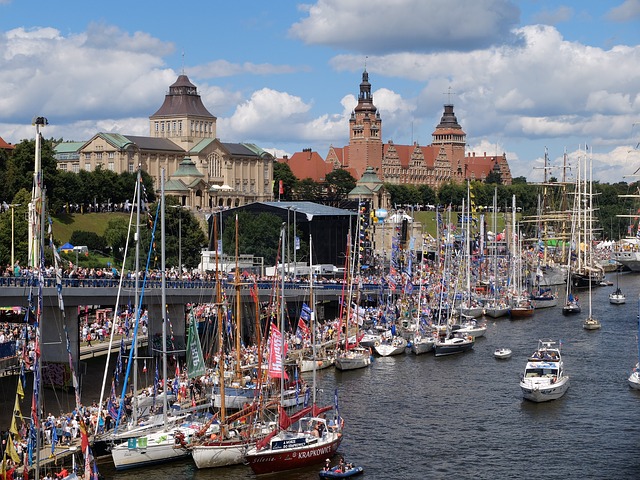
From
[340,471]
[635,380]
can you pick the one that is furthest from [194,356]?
[635,380]

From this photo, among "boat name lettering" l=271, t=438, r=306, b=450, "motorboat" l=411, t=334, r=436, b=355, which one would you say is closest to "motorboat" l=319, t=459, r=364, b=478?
"boat name lettering" l=271, t=438, r=306, b=450

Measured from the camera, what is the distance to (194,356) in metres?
60.8

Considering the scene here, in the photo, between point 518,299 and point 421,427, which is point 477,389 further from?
point 518,299

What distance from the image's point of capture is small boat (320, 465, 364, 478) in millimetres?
52188

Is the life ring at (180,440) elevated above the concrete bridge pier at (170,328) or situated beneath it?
situated beneath

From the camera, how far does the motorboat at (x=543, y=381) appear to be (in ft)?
227

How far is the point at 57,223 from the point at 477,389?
280ft

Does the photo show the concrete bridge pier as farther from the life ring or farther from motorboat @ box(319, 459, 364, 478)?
motorboat @ box(319, 459, 364, 478)

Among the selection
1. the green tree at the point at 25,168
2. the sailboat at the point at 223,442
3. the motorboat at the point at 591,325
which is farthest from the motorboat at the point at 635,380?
the green tree at the point at 25,168

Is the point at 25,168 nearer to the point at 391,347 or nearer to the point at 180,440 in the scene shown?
the point at 391,347

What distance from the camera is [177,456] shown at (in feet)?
176

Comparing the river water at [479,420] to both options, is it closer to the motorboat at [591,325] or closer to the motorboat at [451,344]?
the motorboat at [451,344]

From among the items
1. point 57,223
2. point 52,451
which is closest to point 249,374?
point 52,451

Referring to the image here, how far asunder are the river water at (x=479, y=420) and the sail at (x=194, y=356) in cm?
746
